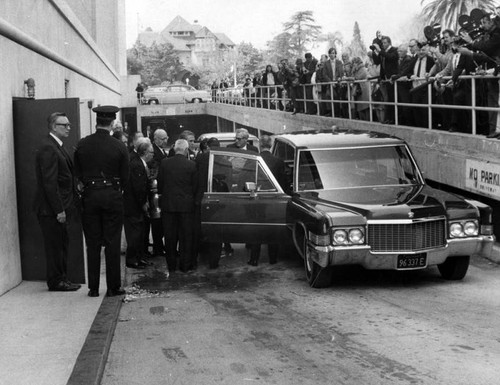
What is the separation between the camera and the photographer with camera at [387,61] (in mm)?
17719

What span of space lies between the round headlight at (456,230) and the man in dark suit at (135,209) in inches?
175

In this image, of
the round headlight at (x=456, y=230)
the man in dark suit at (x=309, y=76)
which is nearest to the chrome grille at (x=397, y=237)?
the round headlight at (x=456, y=230)

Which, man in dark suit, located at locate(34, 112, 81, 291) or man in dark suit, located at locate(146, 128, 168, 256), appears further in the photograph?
man in dark suit, located at locate(146, 128, 168, 256)

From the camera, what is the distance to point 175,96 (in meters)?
72.6

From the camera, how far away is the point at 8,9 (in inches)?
416

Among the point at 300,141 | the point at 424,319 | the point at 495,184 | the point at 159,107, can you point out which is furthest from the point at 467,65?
the point at 159,107

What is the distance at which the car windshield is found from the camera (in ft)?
37.0

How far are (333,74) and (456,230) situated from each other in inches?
542

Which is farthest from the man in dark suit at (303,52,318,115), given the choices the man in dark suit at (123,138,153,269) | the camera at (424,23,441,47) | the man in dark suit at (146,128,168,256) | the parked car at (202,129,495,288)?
the man in dark suit at (123,138,153,269)

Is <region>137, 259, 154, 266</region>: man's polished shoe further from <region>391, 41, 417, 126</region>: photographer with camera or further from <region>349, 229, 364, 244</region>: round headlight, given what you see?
<region>391, 41, 417, 126</region>: photographer with camera

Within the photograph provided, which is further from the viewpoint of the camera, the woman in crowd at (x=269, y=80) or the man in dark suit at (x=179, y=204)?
the woman in crowd at (x=269, y=80)

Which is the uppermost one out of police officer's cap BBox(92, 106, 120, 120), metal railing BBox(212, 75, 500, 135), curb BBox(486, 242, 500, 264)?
metal railing BBox(212, 75, 500, 135)

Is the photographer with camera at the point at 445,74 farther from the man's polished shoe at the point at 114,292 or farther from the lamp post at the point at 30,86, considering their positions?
the man's polished shoe at the point at 114,292

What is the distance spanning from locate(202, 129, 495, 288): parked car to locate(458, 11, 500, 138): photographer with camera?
2401mm
